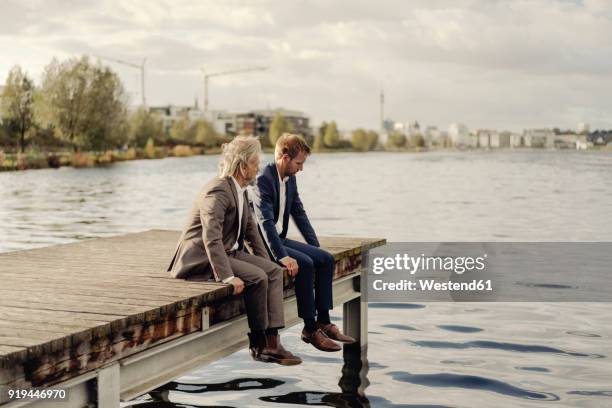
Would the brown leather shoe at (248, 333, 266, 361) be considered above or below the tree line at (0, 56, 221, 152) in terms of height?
below

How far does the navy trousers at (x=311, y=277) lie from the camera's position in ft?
25.0

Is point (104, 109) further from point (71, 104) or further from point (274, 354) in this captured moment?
point (274, 354)

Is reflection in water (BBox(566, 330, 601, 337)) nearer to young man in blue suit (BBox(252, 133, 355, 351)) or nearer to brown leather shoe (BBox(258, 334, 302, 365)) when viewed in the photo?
young man in blue suit (BBox(252, 133, 355, 351))

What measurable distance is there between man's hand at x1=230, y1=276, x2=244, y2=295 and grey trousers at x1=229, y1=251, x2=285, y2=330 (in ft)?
0.38

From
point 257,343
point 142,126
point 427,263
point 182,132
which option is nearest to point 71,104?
point 142,126

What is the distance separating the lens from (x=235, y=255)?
22.9ft

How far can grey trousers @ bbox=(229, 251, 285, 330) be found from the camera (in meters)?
6.68

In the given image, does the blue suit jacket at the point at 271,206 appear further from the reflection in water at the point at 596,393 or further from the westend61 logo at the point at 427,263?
the westend61 logo at the point at 427,263

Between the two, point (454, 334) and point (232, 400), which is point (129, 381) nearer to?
point (232, 400)

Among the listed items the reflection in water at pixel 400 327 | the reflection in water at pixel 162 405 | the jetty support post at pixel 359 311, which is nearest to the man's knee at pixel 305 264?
the reflection in water at pixel 162 405

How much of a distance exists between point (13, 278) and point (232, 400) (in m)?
2.23

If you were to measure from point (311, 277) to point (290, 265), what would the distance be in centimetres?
36

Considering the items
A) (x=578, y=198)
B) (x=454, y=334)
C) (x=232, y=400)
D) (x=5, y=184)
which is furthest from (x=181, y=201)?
(x=232, y=400)

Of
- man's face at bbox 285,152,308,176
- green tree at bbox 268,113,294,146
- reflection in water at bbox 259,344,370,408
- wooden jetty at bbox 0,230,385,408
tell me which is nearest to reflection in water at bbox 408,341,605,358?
reflection in water at bbox 259,344,370,408
